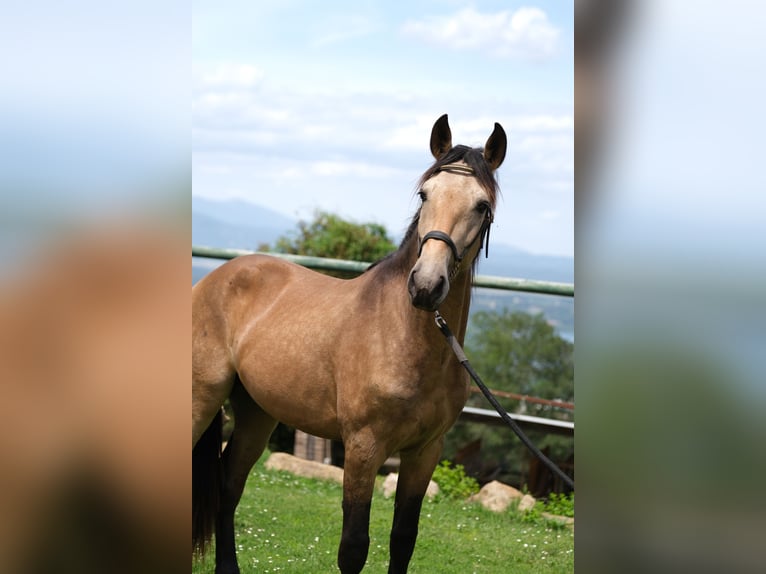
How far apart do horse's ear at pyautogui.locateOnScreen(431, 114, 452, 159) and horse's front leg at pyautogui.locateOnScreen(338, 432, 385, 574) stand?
1.07 meters

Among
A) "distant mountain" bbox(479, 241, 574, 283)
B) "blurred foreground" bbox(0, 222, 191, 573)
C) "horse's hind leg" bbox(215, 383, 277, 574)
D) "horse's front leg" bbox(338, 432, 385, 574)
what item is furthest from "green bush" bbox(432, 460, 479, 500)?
"distant mountain" bbox(479, 241, 574, 283)

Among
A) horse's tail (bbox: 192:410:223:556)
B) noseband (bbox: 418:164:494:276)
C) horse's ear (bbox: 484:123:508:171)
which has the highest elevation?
horse's ear (bbox: 484:123:508:171)

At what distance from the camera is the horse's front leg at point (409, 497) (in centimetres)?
328

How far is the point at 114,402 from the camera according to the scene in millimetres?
753

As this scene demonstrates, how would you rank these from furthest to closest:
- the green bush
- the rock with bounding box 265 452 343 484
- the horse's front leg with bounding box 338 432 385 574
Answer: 1. the rock with bounding box 265 452 343 484
2. the green bush
3. the horse's front leg with bounding box 338 432 385 574

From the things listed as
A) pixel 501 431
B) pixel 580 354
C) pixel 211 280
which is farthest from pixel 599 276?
pixel 501 431

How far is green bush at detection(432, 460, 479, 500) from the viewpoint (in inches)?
225

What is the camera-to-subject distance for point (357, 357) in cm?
314

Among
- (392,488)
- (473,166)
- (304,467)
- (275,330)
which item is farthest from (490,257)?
(473,166)

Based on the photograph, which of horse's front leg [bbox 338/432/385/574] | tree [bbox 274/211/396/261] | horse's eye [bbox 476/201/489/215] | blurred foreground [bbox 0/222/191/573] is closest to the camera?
blurred foreground [bbox 0/222/191/573]

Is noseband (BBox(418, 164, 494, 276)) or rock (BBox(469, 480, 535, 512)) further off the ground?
noseband (BBox(418, 164, 494, 276))

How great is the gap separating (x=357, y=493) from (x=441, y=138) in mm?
1359

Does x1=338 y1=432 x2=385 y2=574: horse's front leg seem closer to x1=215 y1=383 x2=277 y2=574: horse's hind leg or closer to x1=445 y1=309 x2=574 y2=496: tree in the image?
x1=215 y1=383 x2=277 y2=574: horse's hind leg

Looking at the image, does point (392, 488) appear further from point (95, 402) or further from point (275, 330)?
point (95, 402)
